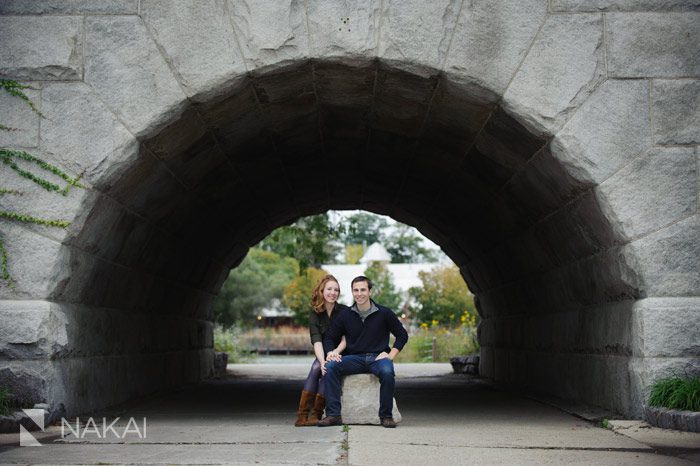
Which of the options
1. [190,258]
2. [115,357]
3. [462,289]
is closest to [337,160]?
[190,258]

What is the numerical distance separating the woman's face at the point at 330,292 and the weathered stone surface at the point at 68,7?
2.95 m

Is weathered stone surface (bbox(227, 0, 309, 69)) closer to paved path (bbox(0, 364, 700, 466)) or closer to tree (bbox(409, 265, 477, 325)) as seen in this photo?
paved path (bbox(0, 364, 700, 466))

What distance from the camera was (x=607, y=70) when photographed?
774 centimetres

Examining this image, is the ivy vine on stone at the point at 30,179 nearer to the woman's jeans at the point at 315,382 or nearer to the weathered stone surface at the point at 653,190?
the woman's jeans at the point at 315,382

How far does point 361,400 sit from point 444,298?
3501cm

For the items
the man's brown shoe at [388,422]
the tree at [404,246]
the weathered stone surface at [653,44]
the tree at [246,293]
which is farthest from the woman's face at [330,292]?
the tree at [404,246]

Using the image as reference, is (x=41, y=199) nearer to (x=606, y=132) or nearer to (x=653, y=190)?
(x=606, y=132)

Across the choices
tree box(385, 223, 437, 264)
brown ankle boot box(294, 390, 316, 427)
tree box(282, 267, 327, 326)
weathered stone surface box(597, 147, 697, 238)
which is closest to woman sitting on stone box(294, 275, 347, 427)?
brown ankle boot box(294, 390, 316, 427)

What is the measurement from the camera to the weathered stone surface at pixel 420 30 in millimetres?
7719

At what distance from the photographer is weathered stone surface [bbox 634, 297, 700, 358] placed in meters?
7.41

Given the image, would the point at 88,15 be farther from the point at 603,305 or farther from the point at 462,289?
the point at 462,289

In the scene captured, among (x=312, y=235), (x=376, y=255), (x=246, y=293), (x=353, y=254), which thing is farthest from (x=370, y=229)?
(x=312, y=235)

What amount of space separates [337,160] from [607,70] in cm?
474

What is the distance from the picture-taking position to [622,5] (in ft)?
25.7
